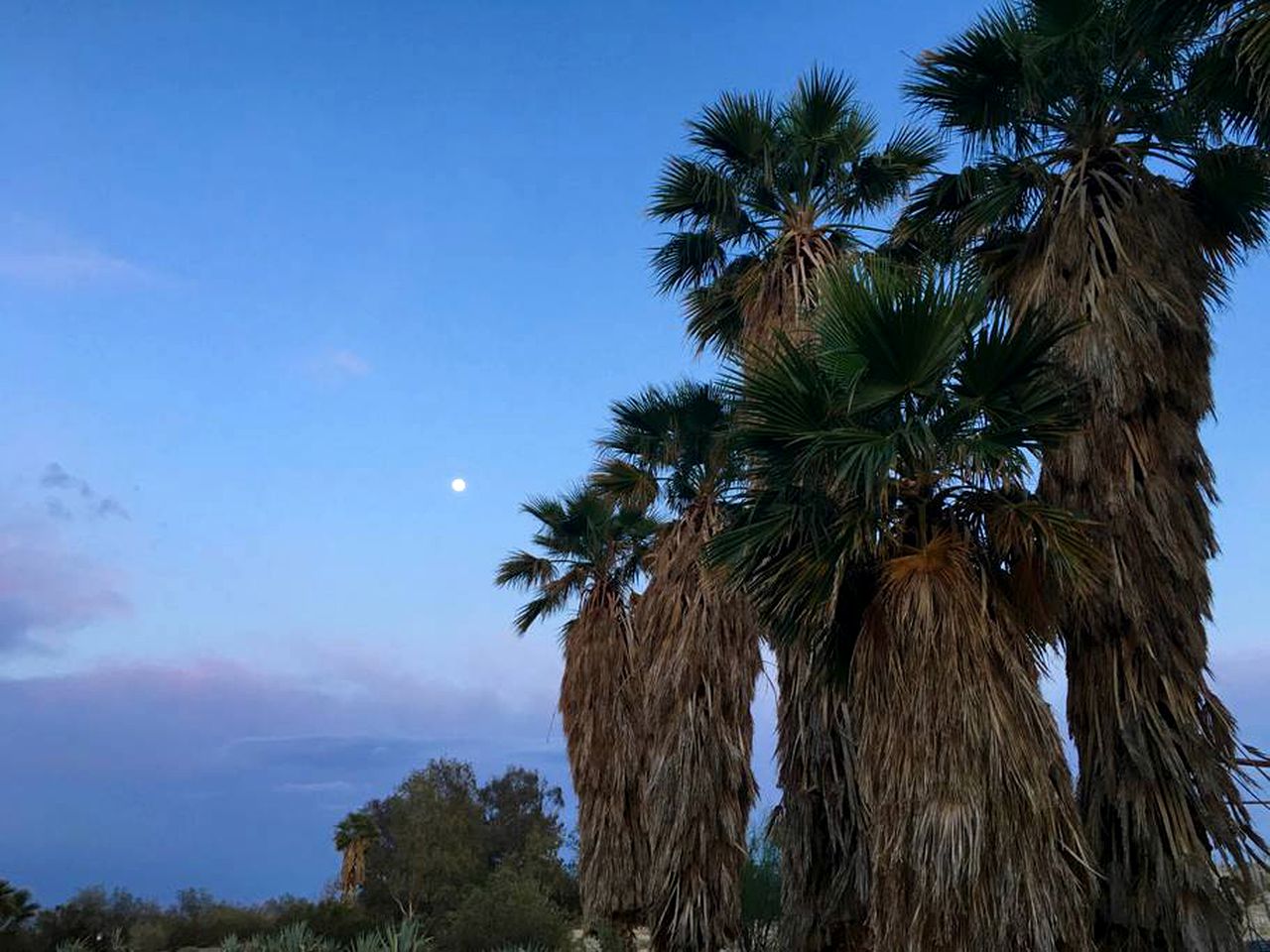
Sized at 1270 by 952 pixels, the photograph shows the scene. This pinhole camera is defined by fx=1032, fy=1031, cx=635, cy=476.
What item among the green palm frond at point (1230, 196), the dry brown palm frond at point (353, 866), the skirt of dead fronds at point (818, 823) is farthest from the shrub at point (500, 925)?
A: the dry brown palm frond at point (353, 866)

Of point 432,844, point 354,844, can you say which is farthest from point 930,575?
point 354,844

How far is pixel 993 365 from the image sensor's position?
10133 mm

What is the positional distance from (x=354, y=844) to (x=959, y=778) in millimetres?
41351

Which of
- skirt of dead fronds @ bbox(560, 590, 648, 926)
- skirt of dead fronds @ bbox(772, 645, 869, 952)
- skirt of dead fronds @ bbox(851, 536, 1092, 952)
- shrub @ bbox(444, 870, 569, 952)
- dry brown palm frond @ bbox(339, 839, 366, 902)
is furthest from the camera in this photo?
dry brown palm frond @ bbox(339, 839, 366, 902)

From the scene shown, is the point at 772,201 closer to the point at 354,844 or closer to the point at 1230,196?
the point at 1230,196

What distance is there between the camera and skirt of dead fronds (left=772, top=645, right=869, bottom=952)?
1321cm

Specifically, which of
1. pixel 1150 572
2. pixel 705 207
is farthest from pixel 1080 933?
pixel 705 207

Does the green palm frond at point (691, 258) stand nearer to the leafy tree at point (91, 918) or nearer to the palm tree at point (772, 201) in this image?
the palm tree at point (772, 201)

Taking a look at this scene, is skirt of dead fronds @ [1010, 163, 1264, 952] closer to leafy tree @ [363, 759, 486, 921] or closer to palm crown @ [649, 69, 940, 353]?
palm crown @ [649, 69, 940, 353]

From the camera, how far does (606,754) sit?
24.2 meters

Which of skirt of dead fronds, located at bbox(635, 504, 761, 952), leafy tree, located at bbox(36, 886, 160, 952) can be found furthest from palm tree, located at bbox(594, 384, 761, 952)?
leafy tree, located at bbox(36, 886, 160, 952)

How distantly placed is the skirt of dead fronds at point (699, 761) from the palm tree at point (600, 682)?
5437 mm

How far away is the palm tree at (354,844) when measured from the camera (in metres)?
44.8

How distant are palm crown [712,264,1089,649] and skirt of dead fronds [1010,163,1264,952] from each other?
1494 mm
